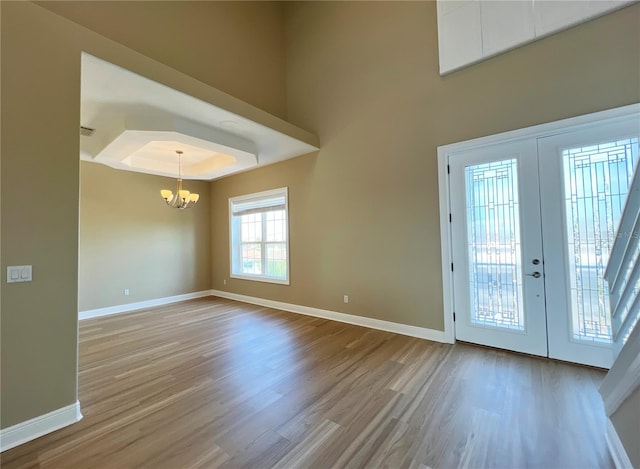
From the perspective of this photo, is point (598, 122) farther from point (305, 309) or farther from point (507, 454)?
point (305, 309)

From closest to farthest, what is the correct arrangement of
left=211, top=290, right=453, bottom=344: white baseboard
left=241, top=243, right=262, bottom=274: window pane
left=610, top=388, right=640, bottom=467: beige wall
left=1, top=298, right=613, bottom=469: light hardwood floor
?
left=610, top=388, right=640, bottom=467: beige wall → left=1, top=298, right=613, bottom=469: light hardwood floor → left=211, top=290, right=453, bottom=344: white baseboard → left=241, top=243, right=262, bottom=274: window pane

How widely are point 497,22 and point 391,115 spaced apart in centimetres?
142

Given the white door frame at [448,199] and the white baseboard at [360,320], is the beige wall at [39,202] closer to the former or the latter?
the white baseboard at [360,320]

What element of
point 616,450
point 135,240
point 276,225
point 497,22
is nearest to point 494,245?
point 616,450

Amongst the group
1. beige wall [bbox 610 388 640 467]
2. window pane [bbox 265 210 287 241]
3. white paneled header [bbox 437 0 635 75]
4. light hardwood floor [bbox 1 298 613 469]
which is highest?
white paneled header [bbox 437 0 635 75]

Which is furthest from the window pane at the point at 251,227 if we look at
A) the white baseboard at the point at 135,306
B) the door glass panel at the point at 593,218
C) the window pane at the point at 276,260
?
the door glass panel at the point at 593,218

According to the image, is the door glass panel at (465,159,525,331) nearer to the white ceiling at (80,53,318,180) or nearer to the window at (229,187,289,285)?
the white ceiling at (80,53,318,180)

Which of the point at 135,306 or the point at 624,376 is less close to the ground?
the point at 624,376

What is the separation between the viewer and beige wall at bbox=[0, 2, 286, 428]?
1811 mm

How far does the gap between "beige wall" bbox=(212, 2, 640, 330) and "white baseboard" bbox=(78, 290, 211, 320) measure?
2271 millimetres

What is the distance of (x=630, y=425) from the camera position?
1.38m

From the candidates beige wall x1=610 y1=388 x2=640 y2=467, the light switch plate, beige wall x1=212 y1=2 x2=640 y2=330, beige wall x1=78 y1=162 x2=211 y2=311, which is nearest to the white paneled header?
beige wall x1=212 y1=2 x2=640 y2=330

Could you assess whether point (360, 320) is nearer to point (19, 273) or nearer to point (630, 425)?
point (630, 425)

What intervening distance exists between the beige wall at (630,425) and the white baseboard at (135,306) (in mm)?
6565
